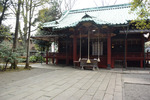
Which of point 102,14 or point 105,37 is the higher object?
point 102,14

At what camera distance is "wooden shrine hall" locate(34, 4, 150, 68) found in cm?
866

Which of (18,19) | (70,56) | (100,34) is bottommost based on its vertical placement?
(70,56)

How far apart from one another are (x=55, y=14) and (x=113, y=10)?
11195 millimetres

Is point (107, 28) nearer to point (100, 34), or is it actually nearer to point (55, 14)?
point (100, 34)

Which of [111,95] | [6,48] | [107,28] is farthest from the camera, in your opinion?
[107,28]

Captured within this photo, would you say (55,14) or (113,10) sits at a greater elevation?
(55,14)

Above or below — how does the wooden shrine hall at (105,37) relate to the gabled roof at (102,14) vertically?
below

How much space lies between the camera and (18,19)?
30.1ft

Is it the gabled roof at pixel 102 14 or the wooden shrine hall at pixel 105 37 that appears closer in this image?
the wooden shrine hall at pixel 105 37

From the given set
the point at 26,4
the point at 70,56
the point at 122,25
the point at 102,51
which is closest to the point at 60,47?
the point at 70,56

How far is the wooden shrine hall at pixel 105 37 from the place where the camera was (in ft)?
28.4

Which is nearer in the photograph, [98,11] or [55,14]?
[98,11]

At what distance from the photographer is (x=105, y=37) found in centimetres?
1086

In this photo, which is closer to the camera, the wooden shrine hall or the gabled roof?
the wooden shrine hall
